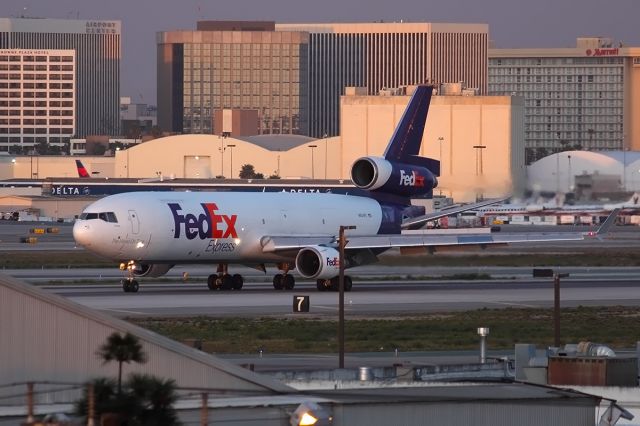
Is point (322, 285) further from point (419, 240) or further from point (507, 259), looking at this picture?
point (507, 259)

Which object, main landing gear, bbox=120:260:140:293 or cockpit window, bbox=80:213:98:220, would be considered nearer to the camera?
cockpit window, bbox=80:213:98:220

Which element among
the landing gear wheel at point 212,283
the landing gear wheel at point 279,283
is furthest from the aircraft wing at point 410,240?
the landing gear wheel at point 212,283

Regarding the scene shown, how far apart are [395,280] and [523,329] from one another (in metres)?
27.7

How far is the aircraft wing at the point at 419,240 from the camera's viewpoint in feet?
224

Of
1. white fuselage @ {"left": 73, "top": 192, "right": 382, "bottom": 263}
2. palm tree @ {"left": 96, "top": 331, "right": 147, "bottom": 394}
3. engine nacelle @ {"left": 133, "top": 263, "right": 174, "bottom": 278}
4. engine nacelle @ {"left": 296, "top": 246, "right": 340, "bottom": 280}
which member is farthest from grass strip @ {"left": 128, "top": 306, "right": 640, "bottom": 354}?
palm tree @ {"left": 96, "top": 331, "right": 147, "bottom": 394}

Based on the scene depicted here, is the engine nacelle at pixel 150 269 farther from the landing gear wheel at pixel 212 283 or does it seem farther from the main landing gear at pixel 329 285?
the main landing gear at pixel 329 285

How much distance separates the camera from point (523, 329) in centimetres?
5153

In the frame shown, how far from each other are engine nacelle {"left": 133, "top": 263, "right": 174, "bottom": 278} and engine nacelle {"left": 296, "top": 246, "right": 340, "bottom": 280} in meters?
5.72

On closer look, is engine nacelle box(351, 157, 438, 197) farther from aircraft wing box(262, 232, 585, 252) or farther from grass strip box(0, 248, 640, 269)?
aircraft wing box(262, 232, 585, 252)

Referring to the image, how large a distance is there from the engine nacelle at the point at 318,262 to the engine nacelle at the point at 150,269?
572 cm

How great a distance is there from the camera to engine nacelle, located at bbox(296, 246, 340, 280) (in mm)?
66688

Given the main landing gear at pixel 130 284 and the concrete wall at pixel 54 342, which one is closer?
the concrete wall at pixel 54 342

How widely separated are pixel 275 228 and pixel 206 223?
13.9 ft

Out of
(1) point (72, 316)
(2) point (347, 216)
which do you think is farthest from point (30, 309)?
(2) point (347, 216)
